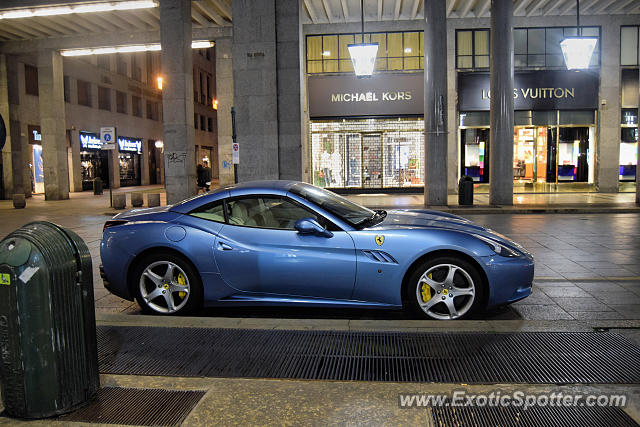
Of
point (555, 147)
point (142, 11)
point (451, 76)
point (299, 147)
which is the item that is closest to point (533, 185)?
point (555, 147)

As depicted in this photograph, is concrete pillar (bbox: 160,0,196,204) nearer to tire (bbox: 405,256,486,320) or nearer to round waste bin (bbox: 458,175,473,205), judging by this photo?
round waste bin (bbox: 458,175,473,205)

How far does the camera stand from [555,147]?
77.2ft

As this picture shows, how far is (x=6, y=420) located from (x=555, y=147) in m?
24.3

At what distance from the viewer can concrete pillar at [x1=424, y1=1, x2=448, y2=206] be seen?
17469mm

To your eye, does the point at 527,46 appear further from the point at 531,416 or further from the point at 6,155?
the point at 6,155

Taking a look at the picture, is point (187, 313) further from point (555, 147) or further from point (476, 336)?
→ point (555, 147)

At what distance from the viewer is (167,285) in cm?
540

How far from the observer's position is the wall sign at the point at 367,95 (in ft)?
78.5

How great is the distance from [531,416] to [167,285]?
3.68 metres

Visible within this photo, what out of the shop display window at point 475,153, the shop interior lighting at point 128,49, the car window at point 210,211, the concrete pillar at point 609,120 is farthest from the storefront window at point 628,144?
the car window at point 210,211

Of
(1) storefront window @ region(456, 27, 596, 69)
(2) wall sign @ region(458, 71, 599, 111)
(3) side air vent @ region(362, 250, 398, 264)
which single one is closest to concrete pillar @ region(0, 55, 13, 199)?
(1) storefront window @ region(456, 27, 596, 69)

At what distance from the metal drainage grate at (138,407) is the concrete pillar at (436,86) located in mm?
15353

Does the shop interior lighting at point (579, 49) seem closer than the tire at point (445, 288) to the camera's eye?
No

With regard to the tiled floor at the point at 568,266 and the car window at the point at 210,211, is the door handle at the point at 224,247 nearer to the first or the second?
the car window at the point at 210,211
